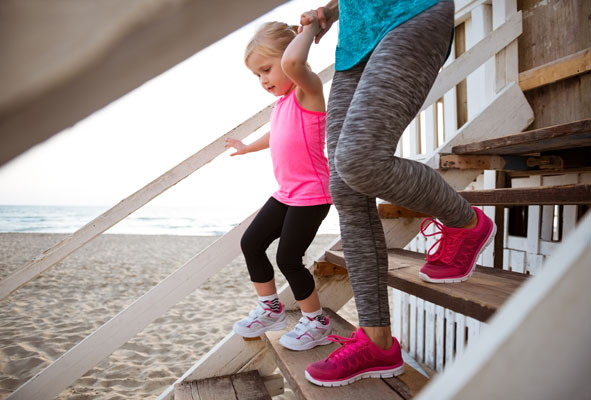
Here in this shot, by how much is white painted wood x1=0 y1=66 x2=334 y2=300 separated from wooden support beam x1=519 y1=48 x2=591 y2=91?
1.18 m

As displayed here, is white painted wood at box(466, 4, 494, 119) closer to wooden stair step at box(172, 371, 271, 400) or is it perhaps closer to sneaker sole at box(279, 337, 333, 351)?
sneaker sole at box(279, 337, 333, 351)

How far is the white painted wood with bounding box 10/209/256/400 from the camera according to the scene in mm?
1568

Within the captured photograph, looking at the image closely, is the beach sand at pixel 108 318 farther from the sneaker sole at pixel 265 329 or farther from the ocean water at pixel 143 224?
the ocean water at pixel 143 224

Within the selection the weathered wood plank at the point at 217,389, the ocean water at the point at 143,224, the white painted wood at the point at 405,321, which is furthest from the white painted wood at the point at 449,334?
the ocean water at the point at 143,224

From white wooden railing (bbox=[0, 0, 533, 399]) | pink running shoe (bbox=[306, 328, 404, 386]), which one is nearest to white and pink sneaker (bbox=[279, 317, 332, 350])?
pink running shoe (bbox=[306, 328, 404, 386])

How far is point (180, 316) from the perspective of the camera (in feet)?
13.8

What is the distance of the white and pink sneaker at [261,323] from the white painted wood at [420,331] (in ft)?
7.14

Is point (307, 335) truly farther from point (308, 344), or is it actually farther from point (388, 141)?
point (388, 141)


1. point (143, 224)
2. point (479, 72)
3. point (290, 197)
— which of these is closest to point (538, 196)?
point (290, 197)

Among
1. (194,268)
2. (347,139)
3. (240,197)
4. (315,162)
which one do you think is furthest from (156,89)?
(240,197)

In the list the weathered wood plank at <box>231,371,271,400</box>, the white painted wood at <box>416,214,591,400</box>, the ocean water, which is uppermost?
the white painted wood at <box>416,214,591,400</box>

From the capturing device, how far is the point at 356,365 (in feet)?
3.34

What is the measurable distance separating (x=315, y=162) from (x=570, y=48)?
1.60 metres

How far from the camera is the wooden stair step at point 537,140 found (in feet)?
4.14
